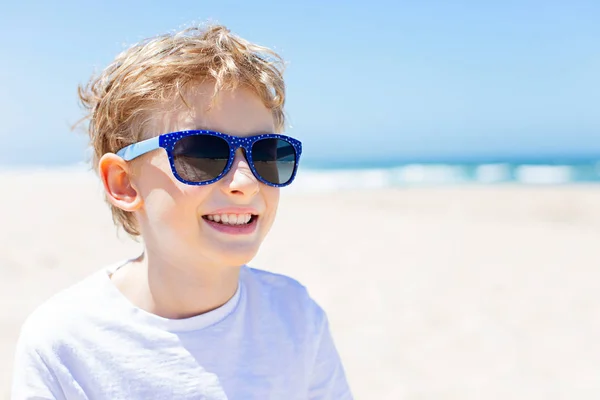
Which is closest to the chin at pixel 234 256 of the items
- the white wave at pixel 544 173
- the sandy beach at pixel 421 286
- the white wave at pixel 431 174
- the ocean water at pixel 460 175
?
the sandy beach at pixel 421 286

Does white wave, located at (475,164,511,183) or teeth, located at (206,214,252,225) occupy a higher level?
teeth, located at (206,214,252,225)

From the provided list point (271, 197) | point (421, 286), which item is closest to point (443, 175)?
point (421, 286)

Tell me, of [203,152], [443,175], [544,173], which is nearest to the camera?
[203,152]

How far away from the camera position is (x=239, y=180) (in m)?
1.41

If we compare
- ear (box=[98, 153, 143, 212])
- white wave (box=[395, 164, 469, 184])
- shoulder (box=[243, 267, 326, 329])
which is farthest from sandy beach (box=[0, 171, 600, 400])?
white wave (box=[395, 164, 469, 184])

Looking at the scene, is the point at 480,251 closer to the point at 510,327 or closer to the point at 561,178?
the point at 510,327

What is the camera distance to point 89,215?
371 inches

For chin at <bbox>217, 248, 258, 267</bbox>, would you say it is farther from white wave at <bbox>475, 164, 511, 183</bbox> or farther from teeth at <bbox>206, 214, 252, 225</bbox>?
white wave at <bbox>475, 164, 511, 183</bbox>

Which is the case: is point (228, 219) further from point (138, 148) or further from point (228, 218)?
point (138, 148)

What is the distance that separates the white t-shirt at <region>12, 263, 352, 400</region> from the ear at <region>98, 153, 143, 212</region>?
0.21 m

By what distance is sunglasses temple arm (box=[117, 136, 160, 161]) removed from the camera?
4.70 ft

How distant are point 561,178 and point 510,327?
2408 cm

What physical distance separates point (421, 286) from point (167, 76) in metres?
4.80

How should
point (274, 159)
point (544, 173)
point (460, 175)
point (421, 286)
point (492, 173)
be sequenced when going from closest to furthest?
point (274, 159), point (421, 286), point (544, 173), point (460, 175), point (492, 173)
